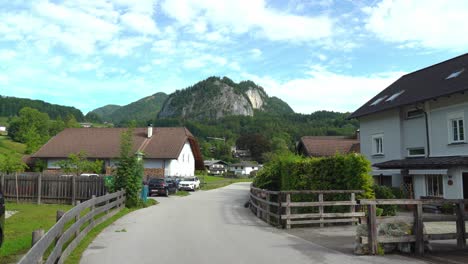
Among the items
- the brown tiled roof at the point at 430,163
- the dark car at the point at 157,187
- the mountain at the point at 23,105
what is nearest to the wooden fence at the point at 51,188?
the dark car at the point at 157,187

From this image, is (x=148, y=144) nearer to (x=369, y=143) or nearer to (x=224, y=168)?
(x=369, y=143)

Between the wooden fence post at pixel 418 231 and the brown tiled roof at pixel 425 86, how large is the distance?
13759 mm

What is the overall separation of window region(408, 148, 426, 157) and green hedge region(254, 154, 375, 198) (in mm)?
10043

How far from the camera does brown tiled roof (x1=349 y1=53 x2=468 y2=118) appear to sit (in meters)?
23.3

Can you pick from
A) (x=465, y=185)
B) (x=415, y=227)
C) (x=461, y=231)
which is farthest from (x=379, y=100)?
(x=415, y=227)

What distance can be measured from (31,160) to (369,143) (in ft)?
123

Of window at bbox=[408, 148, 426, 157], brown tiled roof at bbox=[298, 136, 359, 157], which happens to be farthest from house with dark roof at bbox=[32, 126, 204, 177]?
window at bbox=[408, 148, 426, 157]

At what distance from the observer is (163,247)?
410 inches

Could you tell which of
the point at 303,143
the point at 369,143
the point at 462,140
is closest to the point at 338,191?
the point at 462,140

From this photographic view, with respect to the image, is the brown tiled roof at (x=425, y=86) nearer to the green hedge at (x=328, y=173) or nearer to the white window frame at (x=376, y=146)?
the white window frame at (x=376, y=146)

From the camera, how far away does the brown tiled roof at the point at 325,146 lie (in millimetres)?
42700

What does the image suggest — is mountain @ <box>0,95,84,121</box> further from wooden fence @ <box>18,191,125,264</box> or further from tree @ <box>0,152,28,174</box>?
wooden fence @ <box>18,191,125,264</box>

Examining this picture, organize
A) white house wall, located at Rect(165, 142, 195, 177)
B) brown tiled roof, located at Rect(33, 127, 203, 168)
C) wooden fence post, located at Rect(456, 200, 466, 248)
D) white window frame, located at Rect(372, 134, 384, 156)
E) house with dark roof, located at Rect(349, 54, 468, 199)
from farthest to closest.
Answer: brown tiled roof, located at Rect(33, 127, 203, 168)
white house wall, located at Rect(165, 142, 195, 177)
white window frame, located at Rect(372, 134, 384, 156)
house with dark roof, located at Rect(349, 54, 468, 199)
wooden fence post, located at Rect(456, 200, 466, 248)

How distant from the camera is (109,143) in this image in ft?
165
